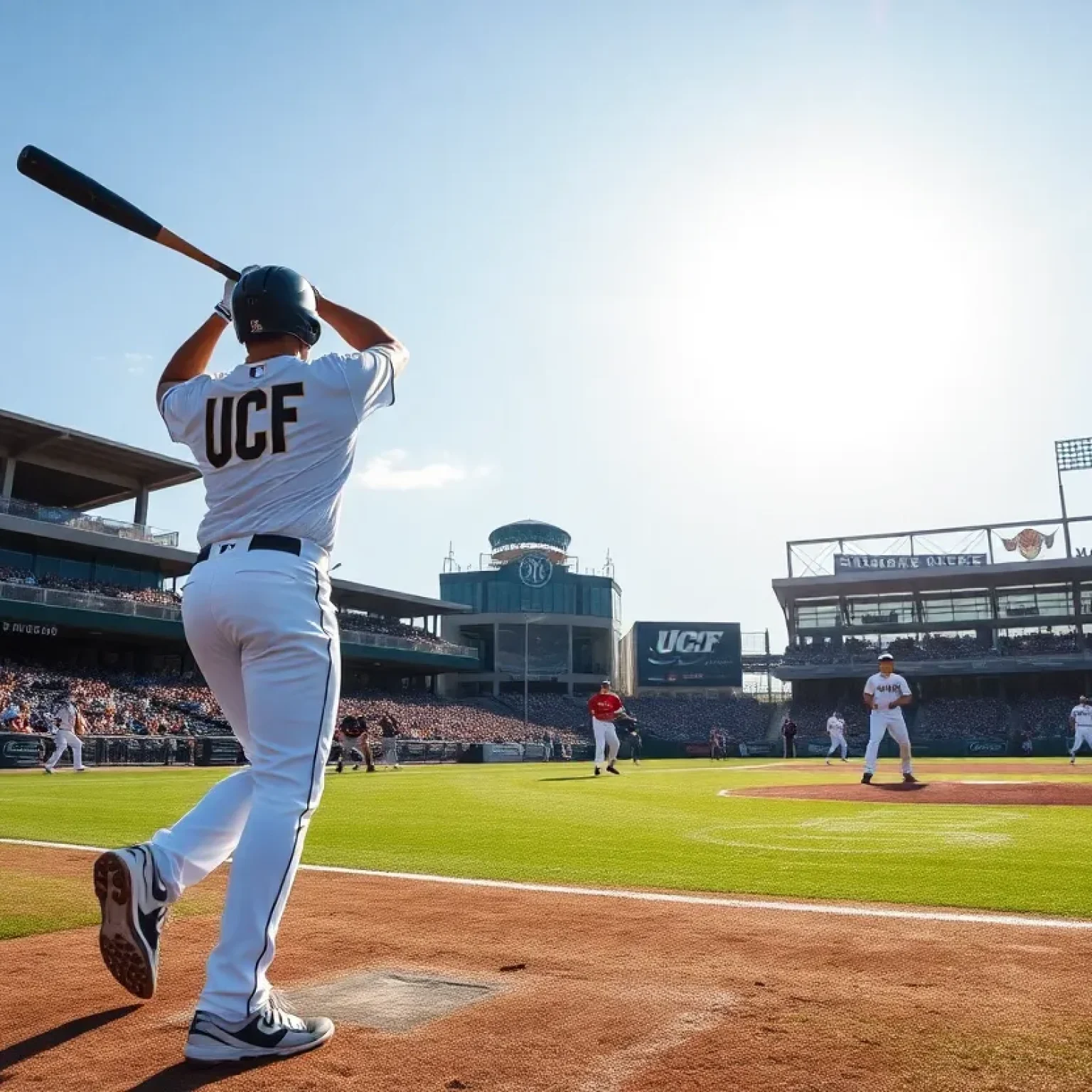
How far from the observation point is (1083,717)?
2639cm

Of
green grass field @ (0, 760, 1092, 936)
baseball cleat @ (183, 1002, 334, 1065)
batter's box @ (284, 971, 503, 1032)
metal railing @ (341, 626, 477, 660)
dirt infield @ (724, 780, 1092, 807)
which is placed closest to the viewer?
baseball cleat @ (183, 1002, 334, 1065)

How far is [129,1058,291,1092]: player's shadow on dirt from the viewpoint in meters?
2.28

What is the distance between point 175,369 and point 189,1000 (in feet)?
7.17

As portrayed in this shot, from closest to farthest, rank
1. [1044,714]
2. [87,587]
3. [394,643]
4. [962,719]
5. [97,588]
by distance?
[87,587] < [97,588] < [1044,714] < [962,719] < [394,643]

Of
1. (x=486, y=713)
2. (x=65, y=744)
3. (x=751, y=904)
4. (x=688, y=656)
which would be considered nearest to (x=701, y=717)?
(x=688, y=656)

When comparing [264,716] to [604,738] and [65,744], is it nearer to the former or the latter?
[604,738]

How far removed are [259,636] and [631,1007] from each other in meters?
1.58

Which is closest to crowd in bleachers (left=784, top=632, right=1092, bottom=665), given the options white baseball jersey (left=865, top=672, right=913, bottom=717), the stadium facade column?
white baseball jersey (left=865, top=672, right=913, bottom=717)

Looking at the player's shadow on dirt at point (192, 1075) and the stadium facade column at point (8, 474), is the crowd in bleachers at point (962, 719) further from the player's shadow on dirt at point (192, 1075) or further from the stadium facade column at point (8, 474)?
the player's shadow on dirt at point (192, 1075)

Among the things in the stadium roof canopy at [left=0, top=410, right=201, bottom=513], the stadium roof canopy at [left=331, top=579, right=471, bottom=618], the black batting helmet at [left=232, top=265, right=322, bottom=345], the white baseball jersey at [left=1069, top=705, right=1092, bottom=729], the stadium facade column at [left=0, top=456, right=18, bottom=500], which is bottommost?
the white baseball jersey at [left=1069, top=705, right=1092, bottom=729]

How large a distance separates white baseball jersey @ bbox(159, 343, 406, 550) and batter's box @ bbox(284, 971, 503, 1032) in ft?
4.73

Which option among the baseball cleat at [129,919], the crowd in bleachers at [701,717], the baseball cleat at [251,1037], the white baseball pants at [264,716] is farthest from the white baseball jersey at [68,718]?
the crowd in bleachers at [701,717]

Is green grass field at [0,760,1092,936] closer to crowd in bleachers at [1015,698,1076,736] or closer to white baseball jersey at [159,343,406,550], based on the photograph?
white baseball jersey at [159,343,406,550]

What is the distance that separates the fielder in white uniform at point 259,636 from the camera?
2.60m
